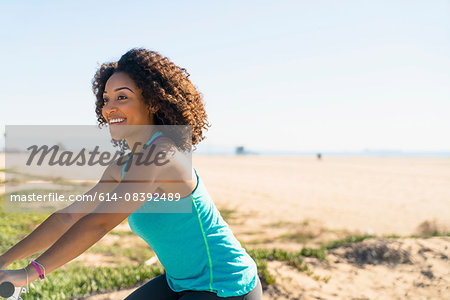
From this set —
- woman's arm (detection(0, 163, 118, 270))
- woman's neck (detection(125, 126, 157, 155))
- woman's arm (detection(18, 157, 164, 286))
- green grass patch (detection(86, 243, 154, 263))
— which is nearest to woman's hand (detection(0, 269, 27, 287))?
woman's arm (detection(18, 157, 164, 286))

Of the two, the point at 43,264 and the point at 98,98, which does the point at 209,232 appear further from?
the point at 98,98

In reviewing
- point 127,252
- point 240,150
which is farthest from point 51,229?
point 240,150

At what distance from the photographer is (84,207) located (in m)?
2.20

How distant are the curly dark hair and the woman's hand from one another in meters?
0.87

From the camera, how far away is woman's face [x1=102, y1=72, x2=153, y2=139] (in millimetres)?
1915

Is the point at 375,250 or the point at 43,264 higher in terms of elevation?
the point at 43,264

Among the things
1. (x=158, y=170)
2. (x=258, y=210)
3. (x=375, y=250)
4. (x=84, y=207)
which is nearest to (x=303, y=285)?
(x=375, y=250)

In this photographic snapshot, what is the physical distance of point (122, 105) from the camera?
191cm

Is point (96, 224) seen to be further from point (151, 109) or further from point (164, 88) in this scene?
point (164, 88)

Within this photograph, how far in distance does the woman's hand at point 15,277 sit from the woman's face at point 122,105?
0.74m

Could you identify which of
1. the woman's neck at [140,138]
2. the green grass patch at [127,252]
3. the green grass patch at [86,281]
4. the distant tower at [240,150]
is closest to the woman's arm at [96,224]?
the woman's neck at [140,138]

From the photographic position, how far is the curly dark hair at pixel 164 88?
1.96 m

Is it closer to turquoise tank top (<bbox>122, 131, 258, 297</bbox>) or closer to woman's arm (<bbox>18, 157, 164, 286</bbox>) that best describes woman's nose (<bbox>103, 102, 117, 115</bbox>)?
turquoise tank top (<bbox>122, 131, 258, 297</bbox>)

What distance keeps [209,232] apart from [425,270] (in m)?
4.50
